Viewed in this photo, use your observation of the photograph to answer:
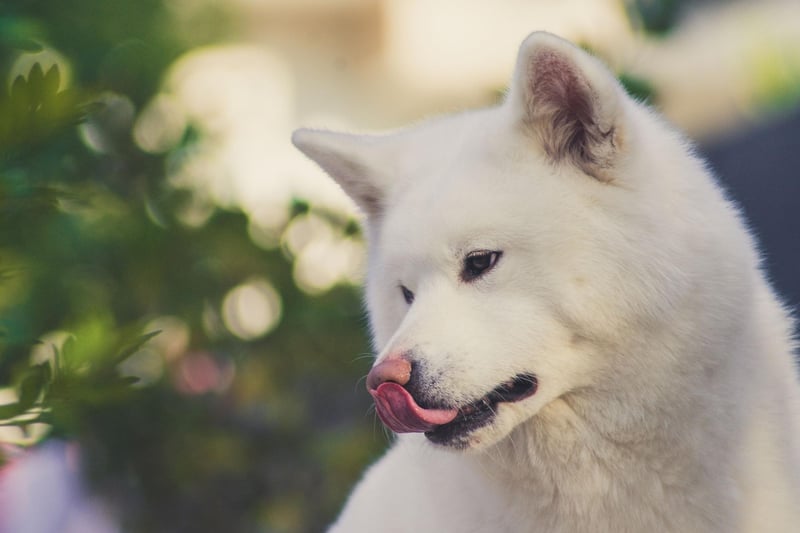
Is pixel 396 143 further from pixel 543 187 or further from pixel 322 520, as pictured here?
pixel 322 520

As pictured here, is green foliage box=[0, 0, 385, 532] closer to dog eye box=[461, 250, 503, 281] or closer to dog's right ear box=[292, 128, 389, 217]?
dog's right ear box=[292, 128, 389, 217]

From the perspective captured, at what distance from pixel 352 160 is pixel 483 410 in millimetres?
835

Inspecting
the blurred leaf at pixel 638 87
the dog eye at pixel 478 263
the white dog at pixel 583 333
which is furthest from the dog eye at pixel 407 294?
the blurred leaf at pixel 638 87

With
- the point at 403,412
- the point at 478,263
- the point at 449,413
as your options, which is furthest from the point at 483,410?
the point at 478,263

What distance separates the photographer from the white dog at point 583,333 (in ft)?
7.47

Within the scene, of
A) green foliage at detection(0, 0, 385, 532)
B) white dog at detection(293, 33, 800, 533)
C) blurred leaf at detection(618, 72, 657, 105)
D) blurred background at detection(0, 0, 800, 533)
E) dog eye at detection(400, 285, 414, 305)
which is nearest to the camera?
white dog at detection(293, 33, 800, 533)

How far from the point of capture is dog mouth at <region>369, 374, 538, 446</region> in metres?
2.21

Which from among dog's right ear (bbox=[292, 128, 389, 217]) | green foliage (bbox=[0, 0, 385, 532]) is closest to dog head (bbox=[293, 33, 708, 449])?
dog's right ear (bbox=[292, 128, 389, 217])

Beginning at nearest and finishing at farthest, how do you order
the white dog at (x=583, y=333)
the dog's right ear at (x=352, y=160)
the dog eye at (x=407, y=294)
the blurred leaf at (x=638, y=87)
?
the white dog at (x=583, y=333)
the dog eye at (x=407, y=294)
the dog's right ear at (x=352, y=160)
the blurred leaf at (x=638, y=87)

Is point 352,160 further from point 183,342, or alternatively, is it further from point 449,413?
point 183,342

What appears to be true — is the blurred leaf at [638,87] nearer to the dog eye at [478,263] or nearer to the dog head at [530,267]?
the dog head at [530,267]

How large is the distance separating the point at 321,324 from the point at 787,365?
7.81ft

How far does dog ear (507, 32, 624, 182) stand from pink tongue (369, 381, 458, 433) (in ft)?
2.22

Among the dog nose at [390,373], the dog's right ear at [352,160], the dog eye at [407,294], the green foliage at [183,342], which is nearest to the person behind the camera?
the dog nose at [390,373]
